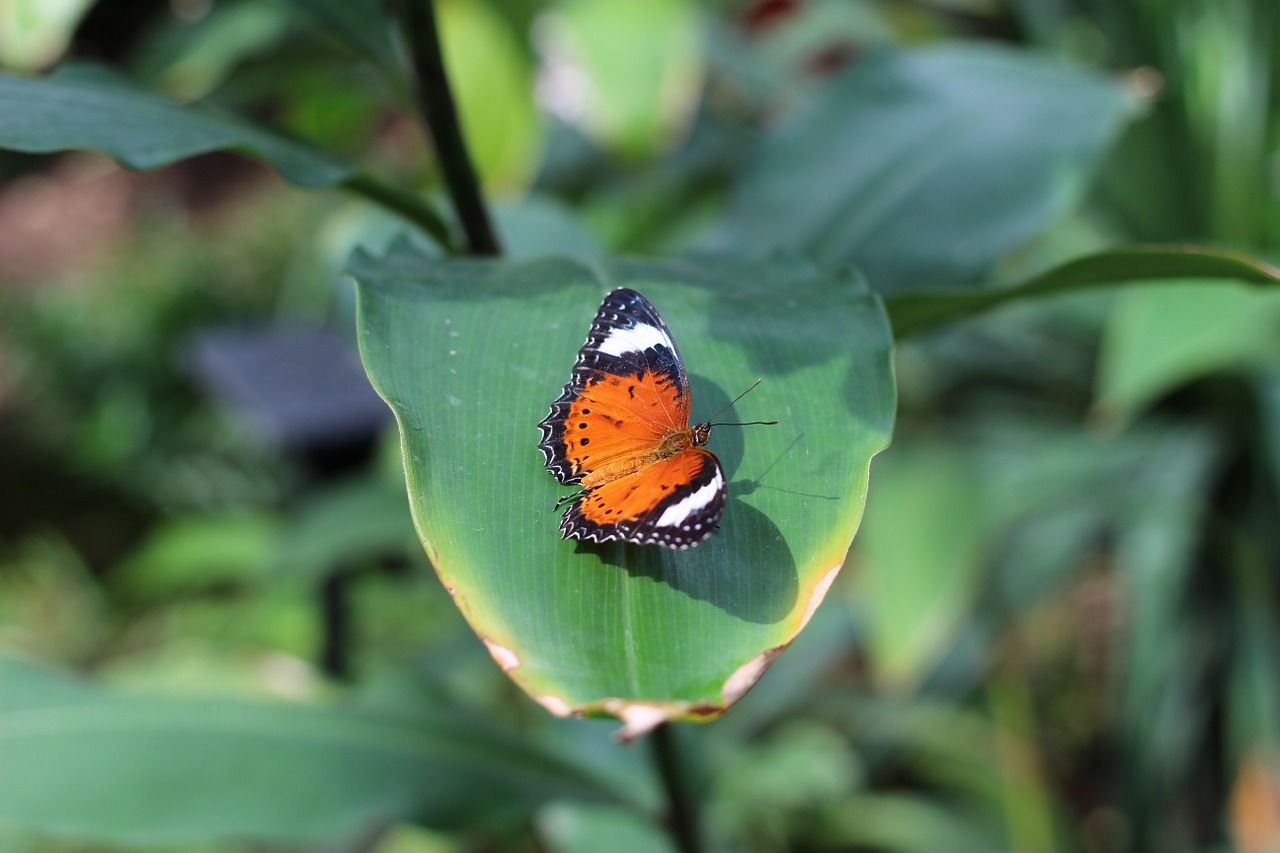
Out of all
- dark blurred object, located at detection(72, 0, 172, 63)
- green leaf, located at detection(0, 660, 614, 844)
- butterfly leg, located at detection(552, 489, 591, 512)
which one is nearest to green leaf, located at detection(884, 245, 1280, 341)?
butterfly leg, located at detection(552, 489, 591, 512)

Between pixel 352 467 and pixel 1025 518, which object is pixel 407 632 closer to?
pixel 352 467

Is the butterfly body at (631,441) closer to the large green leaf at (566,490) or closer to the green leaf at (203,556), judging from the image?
the large green leaf at (566,490)

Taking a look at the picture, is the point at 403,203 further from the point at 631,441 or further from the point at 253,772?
the point at 253,772

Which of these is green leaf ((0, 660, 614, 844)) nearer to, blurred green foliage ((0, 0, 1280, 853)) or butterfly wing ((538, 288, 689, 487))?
blurred green foliage ((0, 0, 1280, 853))

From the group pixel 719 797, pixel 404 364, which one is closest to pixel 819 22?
pixel 719 797

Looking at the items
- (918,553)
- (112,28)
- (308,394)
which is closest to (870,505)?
(918,553)

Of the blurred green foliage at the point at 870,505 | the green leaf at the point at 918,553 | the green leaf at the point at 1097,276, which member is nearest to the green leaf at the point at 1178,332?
the blurred green foliage at the point at 870,505
